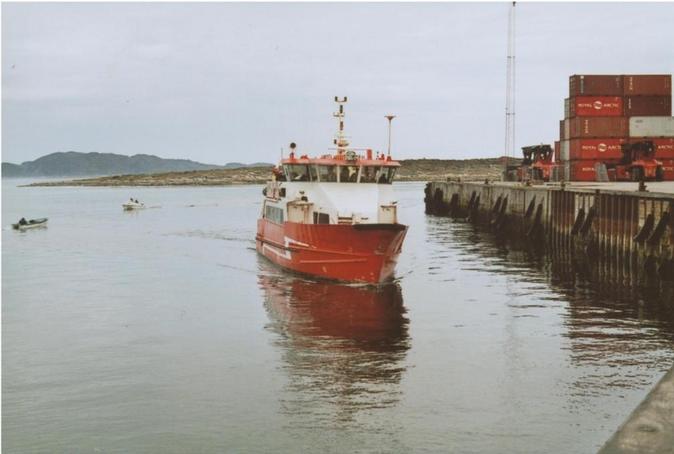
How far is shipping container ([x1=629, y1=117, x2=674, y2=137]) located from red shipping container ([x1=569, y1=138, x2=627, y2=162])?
117 centimetres

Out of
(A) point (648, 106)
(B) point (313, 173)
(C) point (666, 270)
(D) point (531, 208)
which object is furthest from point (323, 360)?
(A) point (648, 106)

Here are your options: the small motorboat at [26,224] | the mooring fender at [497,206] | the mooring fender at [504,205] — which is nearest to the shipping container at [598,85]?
the mooring fender at [497,206]

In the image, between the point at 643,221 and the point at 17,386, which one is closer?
the point at 17,386

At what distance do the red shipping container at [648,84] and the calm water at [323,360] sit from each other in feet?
97.1

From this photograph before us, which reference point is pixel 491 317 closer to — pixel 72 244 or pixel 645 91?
pixel 72 244

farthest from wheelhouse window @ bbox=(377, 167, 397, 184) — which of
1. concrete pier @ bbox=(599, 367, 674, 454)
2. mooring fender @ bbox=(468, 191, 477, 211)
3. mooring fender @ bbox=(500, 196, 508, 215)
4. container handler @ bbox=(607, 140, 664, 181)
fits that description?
mooring fender @ bbox=(468, 191, 477, 211)

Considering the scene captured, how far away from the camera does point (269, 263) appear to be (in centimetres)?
3603

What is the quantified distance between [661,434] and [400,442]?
5741 mm

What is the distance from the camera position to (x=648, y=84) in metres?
58.8

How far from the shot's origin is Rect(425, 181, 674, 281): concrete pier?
28.0m

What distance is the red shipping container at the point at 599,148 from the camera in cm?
5738

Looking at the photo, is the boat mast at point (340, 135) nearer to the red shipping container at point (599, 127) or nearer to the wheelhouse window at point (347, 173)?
the wheelhouse window at point (347, 173)

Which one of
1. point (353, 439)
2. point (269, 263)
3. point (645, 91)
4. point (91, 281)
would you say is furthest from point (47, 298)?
point (645, 91)

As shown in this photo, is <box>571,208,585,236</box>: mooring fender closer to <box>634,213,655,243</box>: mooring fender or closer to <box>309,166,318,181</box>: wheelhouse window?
<box>634,213,655,243</box>: mooring fender
